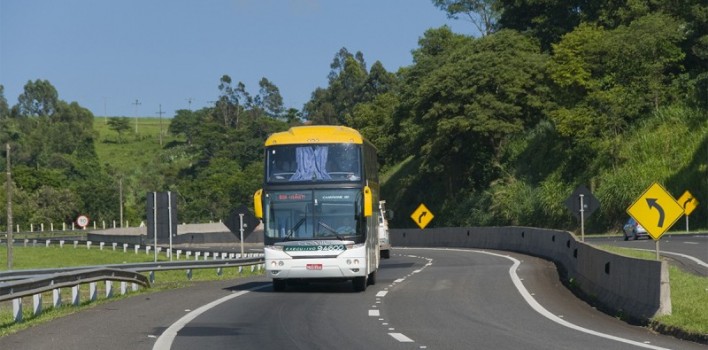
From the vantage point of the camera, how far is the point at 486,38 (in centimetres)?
8781

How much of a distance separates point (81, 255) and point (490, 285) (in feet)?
166

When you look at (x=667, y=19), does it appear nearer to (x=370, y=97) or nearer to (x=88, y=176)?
(x=370, y=97)

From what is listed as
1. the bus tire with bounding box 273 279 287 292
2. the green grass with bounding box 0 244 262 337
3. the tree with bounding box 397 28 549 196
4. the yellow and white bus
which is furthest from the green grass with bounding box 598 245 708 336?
the tree with bounding box 397 28 549 196

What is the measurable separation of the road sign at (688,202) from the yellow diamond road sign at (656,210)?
132 feet

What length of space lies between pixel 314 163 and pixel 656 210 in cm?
787

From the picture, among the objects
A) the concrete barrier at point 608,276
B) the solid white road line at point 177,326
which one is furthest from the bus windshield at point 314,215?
the concrete barrier at point 608,276

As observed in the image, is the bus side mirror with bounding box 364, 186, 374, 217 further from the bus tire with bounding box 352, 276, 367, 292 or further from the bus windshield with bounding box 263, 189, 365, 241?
the bus tire with bounding box 352, 276, 367, 292

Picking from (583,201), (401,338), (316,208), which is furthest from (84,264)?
(401,338)

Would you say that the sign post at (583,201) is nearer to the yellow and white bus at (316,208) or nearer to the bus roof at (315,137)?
the bus roof at (315,137)

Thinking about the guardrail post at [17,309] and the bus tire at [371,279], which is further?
the bus tire at [371,279]

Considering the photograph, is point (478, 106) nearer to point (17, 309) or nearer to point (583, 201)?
point (583, 201)

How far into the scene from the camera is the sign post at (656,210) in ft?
72.4

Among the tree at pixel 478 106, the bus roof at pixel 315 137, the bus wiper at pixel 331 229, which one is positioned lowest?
the bus wiper at pixel 331 229

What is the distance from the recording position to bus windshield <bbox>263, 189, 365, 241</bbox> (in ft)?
86.0
